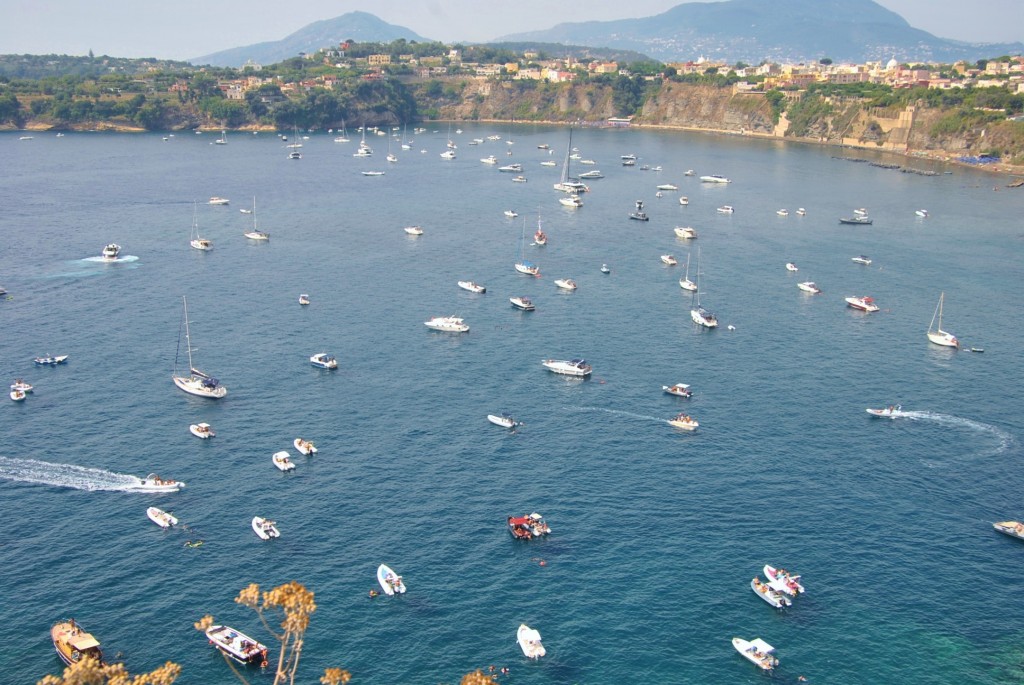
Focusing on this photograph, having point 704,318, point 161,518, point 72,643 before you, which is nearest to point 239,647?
point 72,643

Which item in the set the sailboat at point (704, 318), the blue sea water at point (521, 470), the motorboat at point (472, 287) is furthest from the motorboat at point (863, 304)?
the motorboat at point (472, 287)

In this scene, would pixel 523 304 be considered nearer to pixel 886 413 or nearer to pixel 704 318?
pixel 704 318

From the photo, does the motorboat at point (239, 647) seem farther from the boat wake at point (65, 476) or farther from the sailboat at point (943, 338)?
the sailboat at point (943, 338)

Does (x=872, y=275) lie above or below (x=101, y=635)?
above

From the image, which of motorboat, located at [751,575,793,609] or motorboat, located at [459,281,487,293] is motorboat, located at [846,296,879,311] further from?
motorboat, located at [751,575,793,609]

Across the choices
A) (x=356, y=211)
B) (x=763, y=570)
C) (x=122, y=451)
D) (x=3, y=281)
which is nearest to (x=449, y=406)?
(x=122, y=451)

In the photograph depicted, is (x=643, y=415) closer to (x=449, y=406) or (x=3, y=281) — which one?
(x=449, y=406)
